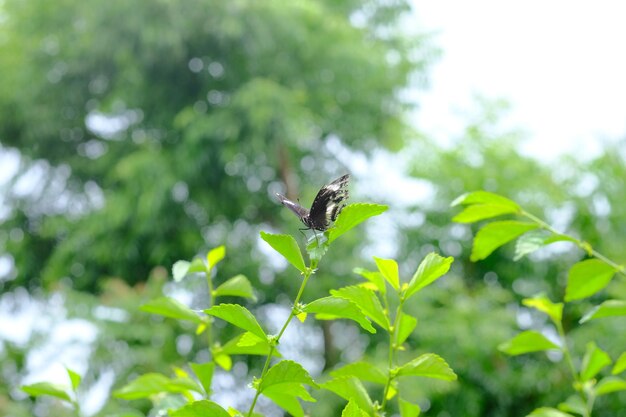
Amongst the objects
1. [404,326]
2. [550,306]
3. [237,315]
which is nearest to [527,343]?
[550,306]

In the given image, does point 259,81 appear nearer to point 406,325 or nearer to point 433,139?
point 433,139

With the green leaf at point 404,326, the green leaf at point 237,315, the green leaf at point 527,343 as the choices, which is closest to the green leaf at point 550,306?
the green leaf at point 527,343

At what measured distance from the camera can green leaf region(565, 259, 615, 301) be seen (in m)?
0.47

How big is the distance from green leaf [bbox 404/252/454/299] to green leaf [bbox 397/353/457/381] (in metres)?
0.04

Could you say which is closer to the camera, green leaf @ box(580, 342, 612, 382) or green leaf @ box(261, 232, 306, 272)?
green leaf @ box(261, 232, 306, 272)

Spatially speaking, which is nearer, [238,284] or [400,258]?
[238,284]

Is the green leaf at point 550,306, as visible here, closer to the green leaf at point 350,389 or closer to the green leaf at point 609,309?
the green leaf at point 609,309

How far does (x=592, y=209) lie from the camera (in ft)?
15.5

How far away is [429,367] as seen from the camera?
0.40 m

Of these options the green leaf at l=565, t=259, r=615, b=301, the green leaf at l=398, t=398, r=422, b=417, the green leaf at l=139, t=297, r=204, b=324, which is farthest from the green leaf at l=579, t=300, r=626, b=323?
the green leaf at l=139, t=297, r=204, b=324

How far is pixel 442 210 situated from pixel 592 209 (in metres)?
0.89

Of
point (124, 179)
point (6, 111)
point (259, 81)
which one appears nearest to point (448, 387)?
point (259, 81)

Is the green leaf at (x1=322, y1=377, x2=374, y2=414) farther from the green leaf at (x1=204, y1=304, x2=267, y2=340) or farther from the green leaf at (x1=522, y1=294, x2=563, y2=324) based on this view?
the green leaf at (x1=522, y1=294, x2=563, y2=324)

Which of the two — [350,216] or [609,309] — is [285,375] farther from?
[609,309]
